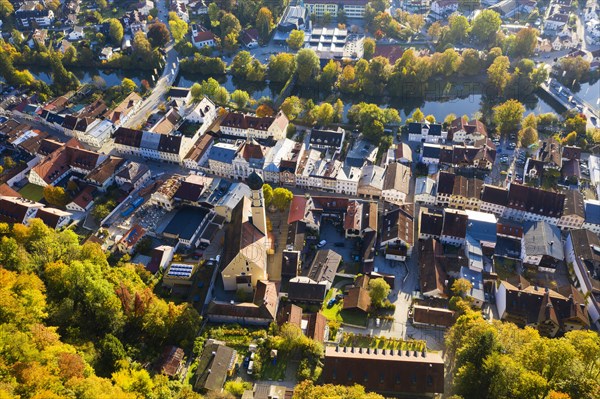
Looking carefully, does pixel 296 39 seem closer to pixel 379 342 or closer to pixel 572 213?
pixel 572 213

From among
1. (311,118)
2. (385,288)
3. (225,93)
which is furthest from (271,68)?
(385,288)

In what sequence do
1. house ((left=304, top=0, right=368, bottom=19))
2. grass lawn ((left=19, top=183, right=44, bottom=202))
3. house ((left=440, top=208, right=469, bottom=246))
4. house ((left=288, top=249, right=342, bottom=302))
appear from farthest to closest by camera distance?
1. house ((left=304, top=0, right=368, bottom=19))
2. grass lawn ((left=19, top=183, right=44, bottom=202))
3. house ((left=440, top=208, right=469, bottom=246))
4. house ((left=288, top=249, right=342, bottom=302))

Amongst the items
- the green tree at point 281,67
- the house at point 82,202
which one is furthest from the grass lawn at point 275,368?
the green tree at point 281,67

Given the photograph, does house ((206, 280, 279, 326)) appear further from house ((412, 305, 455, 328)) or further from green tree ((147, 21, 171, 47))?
green tree ((147, 21, 171, 47))

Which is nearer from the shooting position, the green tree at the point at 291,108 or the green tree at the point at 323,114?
the green tree at the point at 323,114

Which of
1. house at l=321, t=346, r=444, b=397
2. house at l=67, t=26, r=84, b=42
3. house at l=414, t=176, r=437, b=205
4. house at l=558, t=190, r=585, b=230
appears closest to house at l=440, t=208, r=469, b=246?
house at l=414, t=176, r=437, b=205

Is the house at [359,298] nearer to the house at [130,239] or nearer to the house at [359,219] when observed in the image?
the house at [359,219]
